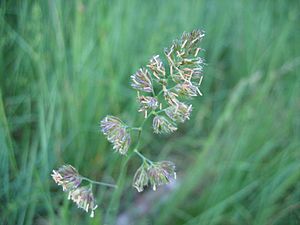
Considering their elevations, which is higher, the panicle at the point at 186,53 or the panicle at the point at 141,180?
the panicle at the point at 186,53

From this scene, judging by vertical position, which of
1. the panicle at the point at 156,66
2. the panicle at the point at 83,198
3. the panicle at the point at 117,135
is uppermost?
the panicle at the point at 156,66

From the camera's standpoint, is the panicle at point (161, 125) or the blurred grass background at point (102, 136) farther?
→ the blurred grass background at point (102, 136)

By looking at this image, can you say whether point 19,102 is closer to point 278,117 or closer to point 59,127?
point 59,127

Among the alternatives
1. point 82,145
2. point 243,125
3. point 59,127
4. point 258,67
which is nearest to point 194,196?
point 243,125

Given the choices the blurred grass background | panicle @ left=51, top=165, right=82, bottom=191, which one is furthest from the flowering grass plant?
the blurred grass background

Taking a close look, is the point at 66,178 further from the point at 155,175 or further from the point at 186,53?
the point at 186,53

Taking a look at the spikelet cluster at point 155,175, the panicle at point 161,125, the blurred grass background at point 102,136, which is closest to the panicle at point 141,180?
the spikelet cluster at point 155,175

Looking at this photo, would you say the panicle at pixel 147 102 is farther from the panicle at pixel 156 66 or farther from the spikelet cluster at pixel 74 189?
the spikelet cluster at pixel 74 189
